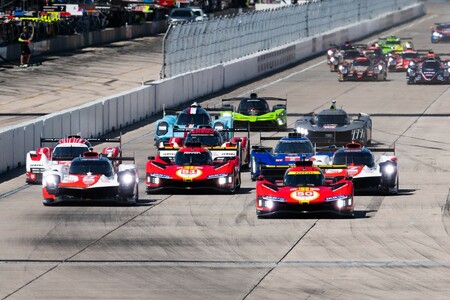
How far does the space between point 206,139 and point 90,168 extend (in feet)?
21.5

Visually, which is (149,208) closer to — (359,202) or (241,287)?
(359,202)

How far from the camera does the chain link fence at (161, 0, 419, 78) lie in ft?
211

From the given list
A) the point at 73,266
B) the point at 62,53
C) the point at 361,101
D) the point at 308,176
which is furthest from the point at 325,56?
the point at 73,266

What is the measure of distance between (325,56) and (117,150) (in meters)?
55.6

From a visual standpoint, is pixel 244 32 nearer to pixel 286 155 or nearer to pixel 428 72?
pixel 428 72

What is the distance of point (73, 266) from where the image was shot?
84.6 feet

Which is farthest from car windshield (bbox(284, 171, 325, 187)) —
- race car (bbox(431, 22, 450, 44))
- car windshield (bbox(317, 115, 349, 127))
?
race car (bbox(431, 22, 450, 44))

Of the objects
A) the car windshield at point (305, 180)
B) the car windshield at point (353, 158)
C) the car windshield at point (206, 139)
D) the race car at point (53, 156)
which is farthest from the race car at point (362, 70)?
the car windshield at point (305, 180)

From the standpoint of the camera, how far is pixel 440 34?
109 meters

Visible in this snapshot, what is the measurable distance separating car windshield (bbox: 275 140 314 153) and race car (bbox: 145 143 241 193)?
273cm

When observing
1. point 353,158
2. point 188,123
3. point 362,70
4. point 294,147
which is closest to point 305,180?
point 353,158

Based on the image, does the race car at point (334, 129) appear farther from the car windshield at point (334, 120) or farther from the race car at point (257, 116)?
the race car at point (257, 116)

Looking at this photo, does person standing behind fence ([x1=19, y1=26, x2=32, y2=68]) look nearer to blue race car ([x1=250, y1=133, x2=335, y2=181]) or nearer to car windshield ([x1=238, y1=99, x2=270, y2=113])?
car windshield ([x1=238, y1=99, x2=270, y2=113])

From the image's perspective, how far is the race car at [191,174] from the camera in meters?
35.1
